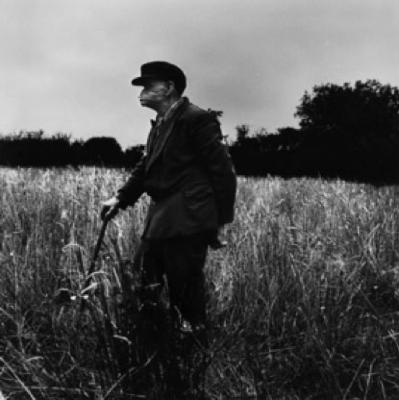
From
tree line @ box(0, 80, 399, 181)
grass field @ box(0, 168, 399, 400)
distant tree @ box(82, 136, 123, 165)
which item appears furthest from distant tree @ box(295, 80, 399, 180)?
grass field @ box(0, 168, 399, 400)

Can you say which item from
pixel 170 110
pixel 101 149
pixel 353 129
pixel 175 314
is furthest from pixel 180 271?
pixel 353 129

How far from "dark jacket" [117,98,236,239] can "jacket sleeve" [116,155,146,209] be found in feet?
0.94

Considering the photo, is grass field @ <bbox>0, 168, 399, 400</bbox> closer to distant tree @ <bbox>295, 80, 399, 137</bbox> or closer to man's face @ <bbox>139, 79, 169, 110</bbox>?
man's face @ <bbox>139, 79, 169, 110</bbox>

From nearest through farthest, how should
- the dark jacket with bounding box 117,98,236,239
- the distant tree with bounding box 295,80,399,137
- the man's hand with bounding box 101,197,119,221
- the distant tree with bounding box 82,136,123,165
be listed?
the dark jacket with bounding box 117,98,236,239 → the man's hand with bounding box 101,197,119,221 → the distant tree with bounding box 82,136,123,165 → the distant tree with bounding box 295,80,399,137

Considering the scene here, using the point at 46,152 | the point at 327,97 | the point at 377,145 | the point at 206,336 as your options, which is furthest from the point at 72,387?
the point at 327,97

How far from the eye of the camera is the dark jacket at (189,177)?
8.44 ft

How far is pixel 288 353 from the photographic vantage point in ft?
9.31

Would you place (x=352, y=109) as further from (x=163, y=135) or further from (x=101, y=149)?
(x=163, y=135)

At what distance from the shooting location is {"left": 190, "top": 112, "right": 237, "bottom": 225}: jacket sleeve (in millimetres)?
2582

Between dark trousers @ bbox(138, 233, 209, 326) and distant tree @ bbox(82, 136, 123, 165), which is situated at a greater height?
distant tree @ bbox(82, 136, 123, 165)

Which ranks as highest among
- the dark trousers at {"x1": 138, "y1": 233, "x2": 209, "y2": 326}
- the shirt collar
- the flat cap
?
the flat cap

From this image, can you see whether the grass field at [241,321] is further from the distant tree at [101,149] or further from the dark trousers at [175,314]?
the distant tree at [101,149]

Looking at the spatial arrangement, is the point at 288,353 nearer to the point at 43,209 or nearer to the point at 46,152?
the point at 43,209

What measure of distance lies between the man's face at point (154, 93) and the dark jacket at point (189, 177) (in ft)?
0.31
